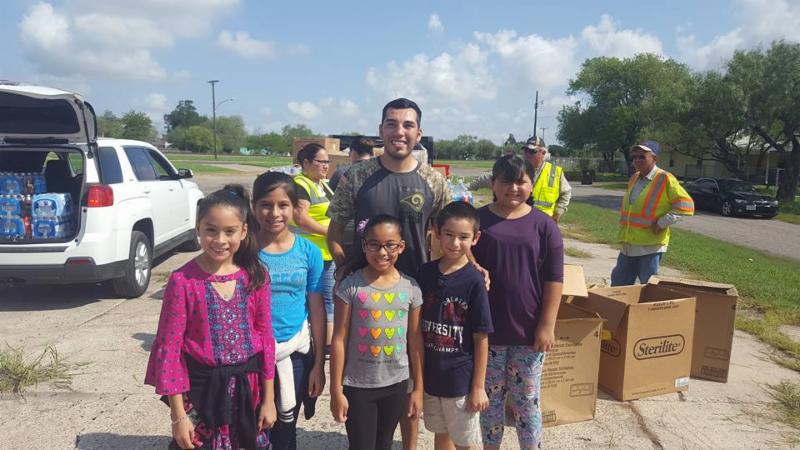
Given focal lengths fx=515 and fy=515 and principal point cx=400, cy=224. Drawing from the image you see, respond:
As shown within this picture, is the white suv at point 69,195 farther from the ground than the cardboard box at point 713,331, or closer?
farther from the ground

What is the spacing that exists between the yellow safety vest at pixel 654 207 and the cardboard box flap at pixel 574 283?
1208 millimetres

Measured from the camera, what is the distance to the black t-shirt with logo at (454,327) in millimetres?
2289

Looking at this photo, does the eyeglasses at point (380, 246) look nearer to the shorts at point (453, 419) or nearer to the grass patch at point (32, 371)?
the shorts at point (453, 419)

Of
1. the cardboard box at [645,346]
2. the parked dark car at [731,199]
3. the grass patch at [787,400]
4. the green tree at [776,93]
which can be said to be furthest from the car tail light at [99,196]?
the green tree at [776,93]

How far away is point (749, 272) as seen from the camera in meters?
8.30

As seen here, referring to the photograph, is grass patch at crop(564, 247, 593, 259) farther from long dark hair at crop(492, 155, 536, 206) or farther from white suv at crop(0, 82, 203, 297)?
long dark hair at crop(492, 155, 536, 206)

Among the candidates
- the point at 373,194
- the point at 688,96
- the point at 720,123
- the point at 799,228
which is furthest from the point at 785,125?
the point at 373,194

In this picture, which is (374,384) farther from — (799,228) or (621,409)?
(799,228)

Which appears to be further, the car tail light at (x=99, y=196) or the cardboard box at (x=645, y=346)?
the car tail light at (x=99, y=196)

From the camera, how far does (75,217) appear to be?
5469 millimetres

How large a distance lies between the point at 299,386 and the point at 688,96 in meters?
29.7

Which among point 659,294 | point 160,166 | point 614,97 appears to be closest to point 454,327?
point 659,294

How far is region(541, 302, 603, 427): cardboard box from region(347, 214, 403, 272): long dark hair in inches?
60.6

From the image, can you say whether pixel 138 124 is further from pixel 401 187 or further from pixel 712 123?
pixel 401 187
